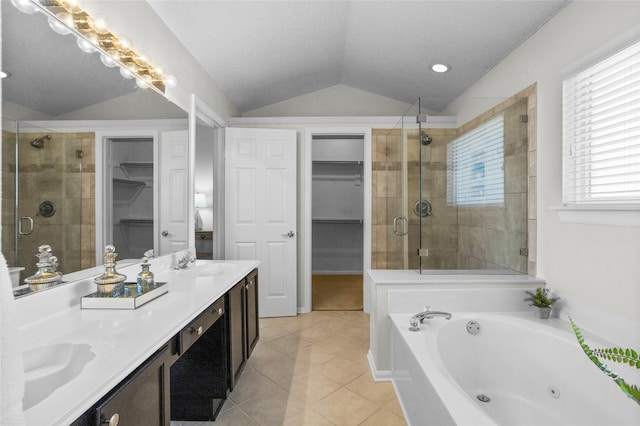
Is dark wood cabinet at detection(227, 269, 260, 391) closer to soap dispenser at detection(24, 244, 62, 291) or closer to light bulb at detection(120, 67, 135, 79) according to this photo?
soap dispenser at detection(24, 244, 62, 291)

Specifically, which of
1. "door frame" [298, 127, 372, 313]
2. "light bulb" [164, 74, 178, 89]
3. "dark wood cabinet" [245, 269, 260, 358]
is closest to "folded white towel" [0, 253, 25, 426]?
"dark wood cabinet" [245, 269, 260, 358]

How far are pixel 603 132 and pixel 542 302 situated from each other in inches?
39.9

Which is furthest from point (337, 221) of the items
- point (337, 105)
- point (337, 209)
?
point (337, 105)

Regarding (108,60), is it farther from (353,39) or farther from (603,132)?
(603,132)

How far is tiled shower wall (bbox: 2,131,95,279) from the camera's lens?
3.66 ft

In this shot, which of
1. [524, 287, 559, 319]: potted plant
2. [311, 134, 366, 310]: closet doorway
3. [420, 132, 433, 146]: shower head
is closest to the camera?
[524, 287, 559, 319]: potted plant

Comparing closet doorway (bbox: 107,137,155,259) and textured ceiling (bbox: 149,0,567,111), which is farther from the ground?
textured ceiling (bbox: 149,0,567,111)

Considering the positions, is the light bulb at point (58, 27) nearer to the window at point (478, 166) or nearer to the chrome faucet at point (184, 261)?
the chrome faucet at point (184, 261)

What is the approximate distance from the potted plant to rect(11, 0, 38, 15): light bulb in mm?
2819

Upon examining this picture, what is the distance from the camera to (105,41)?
157 cm

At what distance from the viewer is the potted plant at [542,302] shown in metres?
2.00

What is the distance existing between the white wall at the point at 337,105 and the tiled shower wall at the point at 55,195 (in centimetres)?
279

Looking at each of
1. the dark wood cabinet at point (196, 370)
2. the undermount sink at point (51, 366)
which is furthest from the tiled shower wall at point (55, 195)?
the dark wood cabinet at point (196, 370)

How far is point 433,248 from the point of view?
2.62 meters
